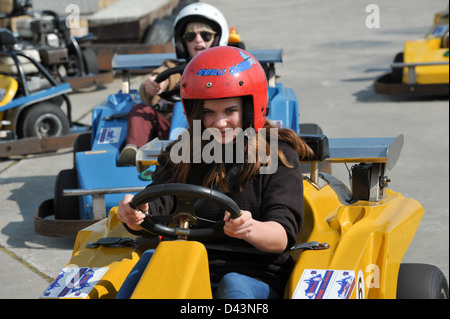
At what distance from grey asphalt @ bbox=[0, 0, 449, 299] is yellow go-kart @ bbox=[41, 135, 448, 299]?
108 centimetres

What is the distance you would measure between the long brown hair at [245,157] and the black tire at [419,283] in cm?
56

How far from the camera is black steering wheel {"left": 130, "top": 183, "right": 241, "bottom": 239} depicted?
2.21m

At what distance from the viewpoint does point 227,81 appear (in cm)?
251

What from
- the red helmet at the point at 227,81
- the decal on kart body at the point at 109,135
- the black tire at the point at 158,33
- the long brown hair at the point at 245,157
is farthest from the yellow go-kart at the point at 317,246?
the black tire at the point at 158,33

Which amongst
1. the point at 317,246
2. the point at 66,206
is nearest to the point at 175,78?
the point at 66,206

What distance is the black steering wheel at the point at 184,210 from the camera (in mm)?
2213

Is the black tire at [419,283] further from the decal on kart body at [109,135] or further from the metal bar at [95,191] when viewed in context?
the decal on kart body at [109,135]

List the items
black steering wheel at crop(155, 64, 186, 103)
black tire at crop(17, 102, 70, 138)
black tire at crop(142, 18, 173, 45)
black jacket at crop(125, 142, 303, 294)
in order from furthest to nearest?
1. black tire at crop(142, 18, 173, 45)
2. black tire at crop(17, 102, 70, 138)
3. black steering wheel at crop(155, 64, 186, 103)
4. black jacket at crop(125, 142, 303, 294)

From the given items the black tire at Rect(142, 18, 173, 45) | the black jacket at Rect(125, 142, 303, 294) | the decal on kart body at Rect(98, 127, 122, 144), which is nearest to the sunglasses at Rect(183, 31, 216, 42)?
the decal on kart body at Rect(98, 127, 122, 144)

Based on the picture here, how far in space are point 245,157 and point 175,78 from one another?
2351 millimetres

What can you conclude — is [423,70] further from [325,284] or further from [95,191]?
[325,284]

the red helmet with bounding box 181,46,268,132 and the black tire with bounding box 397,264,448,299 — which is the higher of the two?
the red helmet with bounding box 181,46,268,132

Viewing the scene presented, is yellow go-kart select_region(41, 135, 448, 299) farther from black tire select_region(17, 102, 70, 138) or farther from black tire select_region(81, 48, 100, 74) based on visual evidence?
black tire select_region(81, 48, 100, 74)
